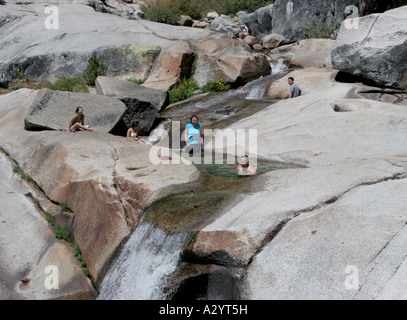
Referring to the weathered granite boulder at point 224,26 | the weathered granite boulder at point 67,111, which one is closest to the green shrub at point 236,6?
the weathered granite boulder at point 224,26

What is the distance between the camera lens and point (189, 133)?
38.2 ft

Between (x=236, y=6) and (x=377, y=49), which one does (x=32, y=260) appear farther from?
(x=236, y=6)

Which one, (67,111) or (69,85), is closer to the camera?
(67,111)

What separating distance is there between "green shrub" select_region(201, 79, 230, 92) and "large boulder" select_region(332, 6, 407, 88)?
462 centimetres

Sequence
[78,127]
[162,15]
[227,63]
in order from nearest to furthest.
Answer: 1. [78,127]
2. [227,63]
3. [162,15]

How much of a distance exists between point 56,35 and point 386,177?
1739 cm

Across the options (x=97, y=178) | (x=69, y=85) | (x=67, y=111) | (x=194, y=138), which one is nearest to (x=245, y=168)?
(x=194, y=138)

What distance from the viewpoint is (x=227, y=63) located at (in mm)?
17766

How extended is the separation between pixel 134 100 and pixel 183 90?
332 centimetres

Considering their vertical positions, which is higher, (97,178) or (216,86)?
(97,178)

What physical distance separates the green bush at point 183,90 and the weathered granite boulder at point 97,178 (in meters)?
6.15

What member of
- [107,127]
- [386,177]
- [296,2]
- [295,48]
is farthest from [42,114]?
[296,2]
